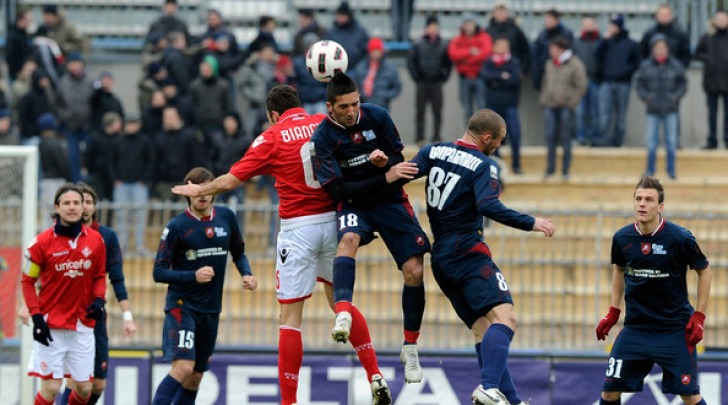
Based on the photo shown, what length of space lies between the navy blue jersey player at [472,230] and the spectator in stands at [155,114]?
31.8 ft

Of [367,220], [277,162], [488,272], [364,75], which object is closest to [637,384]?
[488,272]

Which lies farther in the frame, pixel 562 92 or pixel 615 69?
pixel 615 69

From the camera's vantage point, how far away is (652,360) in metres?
13.3

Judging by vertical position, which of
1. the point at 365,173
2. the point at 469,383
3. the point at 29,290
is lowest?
the point at 469,383

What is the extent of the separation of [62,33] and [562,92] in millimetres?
7784

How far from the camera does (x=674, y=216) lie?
18.1m

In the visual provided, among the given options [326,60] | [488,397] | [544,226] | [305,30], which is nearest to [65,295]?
[326,60]

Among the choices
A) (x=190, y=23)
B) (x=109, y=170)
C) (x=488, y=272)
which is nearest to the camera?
(x=488, y=272)

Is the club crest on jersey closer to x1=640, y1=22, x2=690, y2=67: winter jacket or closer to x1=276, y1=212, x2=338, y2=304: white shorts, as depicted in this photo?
x1=276, y1=212, x2=338, y2=304: white shorts

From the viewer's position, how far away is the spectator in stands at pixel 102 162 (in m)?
21.1

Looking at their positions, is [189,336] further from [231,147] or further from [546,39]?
[546,39]

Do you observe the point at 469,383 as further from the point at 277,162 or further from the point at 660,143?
the point at 660,143

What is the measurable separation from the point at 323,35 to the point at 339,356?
7339 millimetres

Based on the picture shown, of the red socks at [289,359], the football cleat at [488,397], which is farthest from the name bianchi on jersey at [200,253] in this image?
the football cleat at [488,397]
